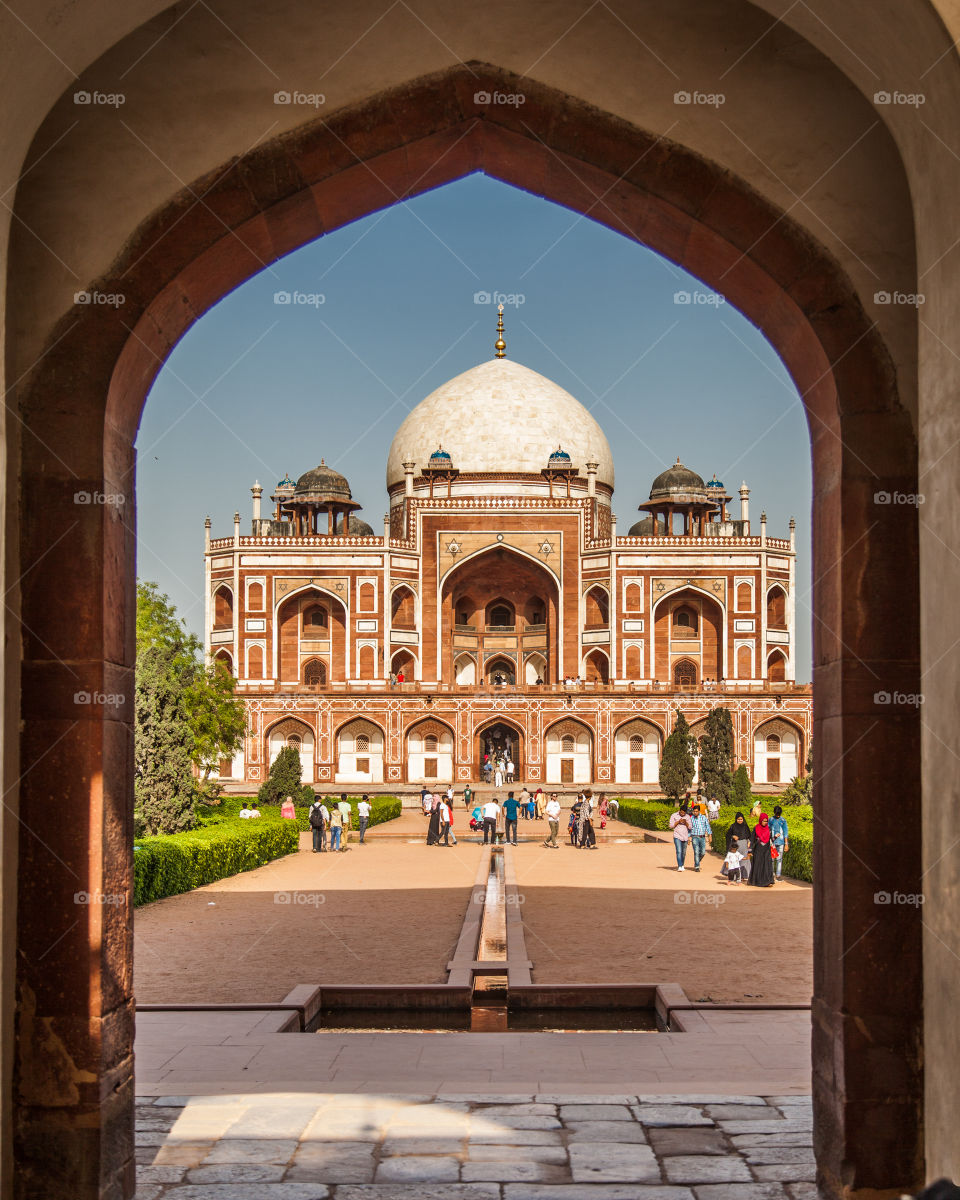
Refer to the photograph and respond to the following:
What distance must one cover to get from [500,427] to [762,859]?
3167cm

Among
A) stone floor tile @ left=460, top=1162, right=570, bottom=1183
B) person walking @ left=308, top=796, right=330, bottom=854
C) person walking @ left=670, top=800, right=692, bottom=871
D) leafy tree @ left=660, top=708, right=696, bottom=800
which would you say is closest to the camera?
stone floor tile @ left=460, top=1162, right=570, bottom=1183

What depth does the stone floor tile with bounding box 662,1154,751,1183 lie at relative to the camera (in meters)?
4.12

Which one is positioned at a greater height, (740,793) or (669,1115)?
(669,1115)

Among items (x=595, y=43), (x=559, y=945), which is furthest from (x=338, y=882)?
(x=595, y=43)

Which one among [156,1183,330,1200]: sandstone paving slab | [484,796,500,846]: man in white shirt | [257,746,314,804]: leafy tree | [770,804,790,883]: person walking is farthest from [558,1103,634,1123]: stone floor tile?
[257,746,314,804]: leafy tree

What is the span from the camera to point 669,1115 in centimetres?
489

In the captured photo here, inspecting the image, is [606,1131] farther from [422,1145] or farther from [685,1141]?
[422,1145]

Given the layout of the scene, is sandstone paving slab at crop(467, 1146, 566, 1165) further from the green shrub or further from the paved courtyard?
the green shrub

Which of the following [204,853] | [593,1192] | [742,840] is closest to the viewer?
[593,1192]

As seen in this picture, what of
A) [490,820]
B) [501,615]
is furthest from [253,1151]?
[501,615]

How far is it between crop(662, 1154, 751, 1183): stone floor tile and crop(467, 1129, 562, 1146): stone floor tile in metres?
0.44

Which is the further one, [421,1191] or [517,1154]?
[517,1154]

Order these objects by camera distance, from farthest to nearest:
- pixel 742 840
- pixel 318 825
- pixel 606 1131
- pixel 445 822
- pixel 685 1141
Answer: pixel 445 822 < pixel 318 825 < pixel 742 840 < pixel 606 1131 < pixel 685 1141

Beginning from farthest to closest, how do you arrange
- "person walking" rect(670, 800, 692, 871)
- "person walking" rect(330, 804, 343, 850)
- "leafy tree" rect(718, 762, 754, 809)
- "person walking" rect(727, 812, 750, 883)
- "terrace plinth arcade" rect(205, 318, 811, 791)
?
1. "terrace plinth arcade" rect(205, 318, 811, 791)
2. "leafy tree" rect(718, 762, 754, 809)
3. "person walking" rect(330, 804, 343, 850)
4. "person walking" rect(670, 800, 692, 871)
5. "person walking" rect(727, 812, 750, 883)
